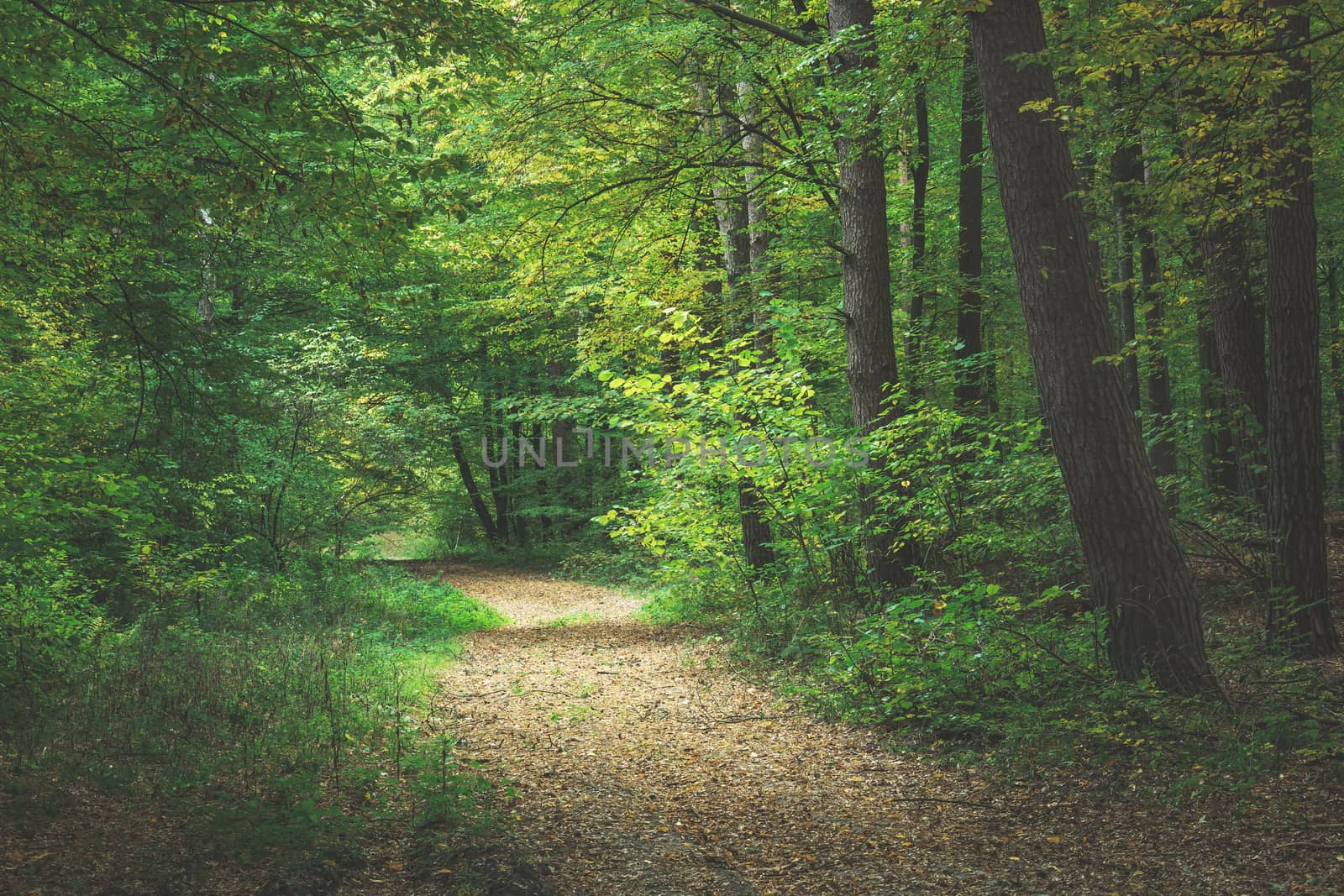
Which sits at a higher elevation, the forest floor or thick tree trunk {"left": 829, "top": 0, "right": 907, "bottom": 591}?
thick tree trunk {"left": 829, "top": 0, "right": 907, "bottom": 591}

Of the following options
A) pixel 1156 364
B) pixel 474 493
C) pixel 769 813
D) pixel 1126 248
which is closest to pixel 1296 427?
pixel 769 813

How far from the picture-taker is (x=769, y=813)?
18.0 feet

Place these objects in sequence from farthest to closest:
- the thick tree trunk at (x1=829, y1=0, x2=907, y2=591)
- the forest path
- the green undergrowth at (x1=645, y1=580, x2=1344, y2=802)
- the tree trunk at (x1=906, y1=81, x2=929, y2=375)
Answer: the tree trunk at (x1=906, y1=81, x2=929, y2=375) → the thick tree trunk at (x1=829, y1=0, x2=907, y2=591) → the green undergrowth at (x1=645, y1=580, x2=1344, y2=802) → the forest path

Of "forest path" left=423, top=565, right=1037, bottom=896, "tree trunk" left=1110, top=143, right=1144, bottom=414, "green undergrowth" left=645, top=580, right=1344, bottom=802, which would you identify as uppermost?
"tree trunk" left=1110, top=143, right=1144, bottom=414

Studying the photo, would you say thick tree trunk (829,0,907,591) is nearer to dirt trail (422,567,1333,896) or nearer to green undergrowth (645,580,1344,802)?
green undergrowth (645,580,1344,802)

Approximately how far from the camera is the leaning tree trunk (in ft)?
19.7

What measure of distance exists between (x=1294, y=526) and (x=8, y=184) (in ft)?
31.2

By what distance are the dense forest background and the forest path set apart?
55 cm

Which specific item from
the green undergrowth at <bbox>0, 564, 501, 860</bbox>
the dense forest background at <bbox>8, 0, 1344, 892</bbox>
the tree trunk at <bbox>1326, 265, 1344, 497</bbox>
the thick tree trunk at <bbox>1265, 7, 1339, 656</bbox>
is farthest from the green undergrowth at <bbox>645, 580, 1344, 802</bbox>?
the tree trunk at <bbox>1326, 265, 1344, 497</bbox>

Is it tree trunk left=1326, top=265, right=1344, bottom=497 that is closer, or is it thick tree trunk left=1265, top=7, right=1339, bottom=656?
thick tree trunk left=1265, top=7, right=1339, bottom=656

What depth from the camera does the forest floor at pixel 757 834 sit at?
4066mm

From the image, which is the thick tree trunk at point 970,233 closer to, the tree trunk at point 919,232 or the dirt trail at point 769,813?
the tree trunk at point 919,232

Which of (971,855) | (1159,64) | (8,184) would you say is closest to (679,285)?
(1159,64)

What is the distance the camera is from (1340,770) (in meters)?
4.77
